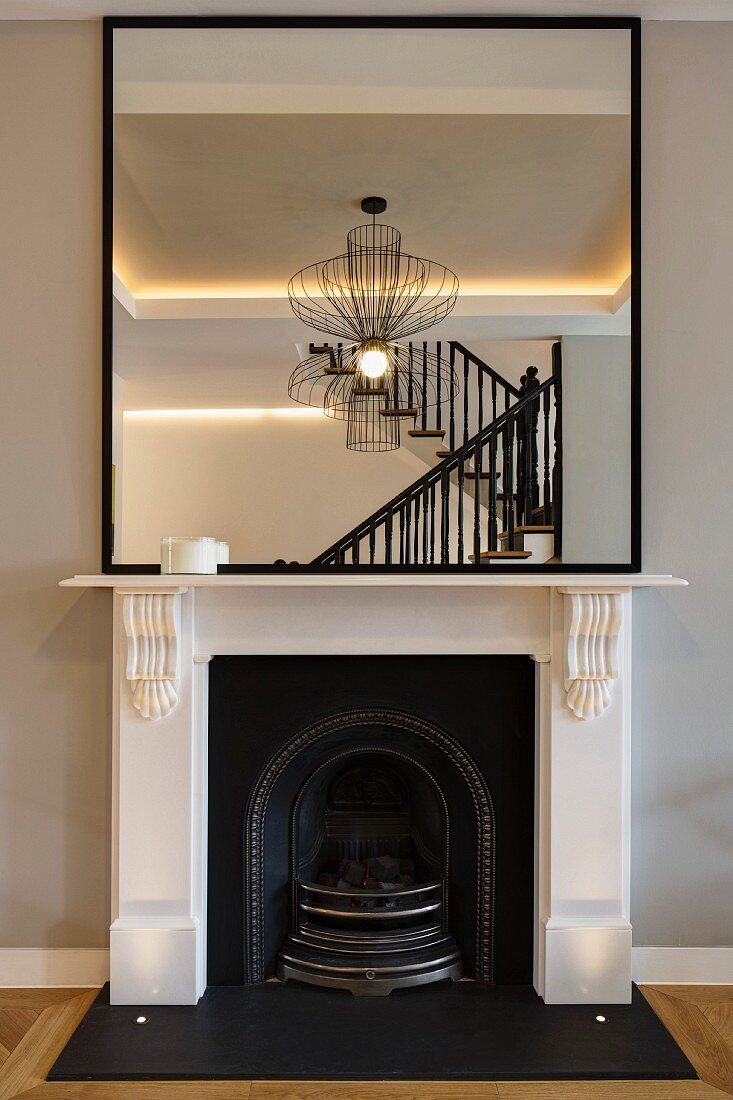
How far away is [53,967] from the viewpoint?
220 centimetres

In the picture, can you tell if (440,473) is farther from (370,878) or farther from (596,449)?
(370,878)

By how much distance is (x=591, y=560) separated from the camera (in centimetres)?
214

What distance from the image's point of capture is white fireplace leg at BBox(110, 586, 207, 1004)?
6.74ft

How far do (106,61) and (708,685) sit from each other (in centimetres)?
240

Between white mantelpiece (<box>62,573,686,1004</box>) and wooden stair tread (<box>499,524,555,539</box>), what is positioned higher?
wooden stair tread (<box>499,524,555,539</box>)

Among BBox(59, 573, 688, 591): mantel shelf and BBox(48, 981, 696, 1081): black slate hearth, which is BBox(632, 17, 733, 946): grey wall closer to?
BBox(59, 573, 688, 591): mantel shelf

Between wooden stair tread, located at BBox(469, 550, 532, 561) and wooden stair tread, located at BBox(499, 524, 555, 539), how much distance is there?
0.04m

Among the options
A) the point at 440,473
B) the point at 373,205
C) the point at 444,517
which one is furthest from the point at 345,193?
the point at 444,517

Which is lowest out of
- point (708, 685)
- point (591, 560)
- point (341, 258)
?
point (708, 685)

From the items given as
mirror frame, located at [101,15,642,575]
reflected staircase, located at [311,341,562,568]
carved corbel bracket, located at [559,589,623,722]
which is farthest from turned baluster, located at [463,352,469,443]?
carved corbel bracket, located at [559,589,623,722]

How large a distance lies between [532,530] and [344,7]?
1.51 meters

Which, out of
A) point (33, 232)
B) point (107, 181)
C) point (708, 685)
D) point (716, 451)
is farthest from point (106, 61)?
point (708, 685)

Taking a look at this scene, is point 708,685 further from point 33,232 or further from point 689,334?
point 33,232

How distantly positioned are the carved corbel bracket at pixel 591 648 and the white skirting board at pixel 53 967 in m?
1.50
